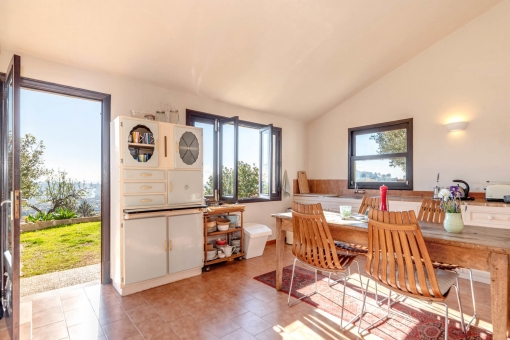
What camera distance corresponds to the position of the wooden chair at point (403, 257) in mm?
1615

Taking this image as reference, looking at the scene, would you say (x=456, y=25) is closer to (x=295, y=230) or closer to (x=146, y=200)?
(x=295, y=230)

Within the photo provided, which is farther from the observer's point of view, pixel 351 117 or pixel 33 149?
pixel 351 117

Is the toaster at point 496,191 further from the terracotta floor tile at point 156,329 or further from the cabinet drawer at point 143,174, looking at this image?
the cabinet drawer at point 143,174

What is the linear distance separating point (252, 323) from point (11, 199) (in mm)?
2125

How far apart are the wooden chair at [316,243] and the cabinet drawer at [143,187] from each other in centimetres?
158

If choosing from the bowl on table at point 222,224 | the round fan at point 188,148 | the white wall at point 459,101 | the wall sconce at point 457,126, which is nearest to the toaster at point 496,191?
the white wall at point 459,101

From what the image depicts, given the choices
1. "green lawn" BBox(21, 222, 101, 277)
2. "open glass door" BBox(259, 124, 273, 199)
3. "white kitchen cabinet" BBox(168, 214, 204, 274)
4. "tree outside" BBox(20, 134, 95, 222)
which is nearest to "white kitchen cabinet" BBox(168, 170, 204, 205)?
"white kitchen cabinet" BBox(168, 214, 204, 274)

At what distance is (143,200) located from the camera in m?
2.82

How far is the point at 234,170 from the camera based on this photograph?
3.87 metres

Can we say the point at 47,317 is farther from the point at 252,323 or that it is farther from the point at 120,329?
the point at 252,323

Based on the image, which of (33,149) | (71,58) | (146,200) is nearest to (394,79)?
(146,200)

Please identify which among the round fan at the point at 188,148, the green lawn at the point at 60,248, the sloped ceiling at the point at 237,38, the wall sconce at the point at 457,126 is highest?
the sloped ceiling at the point at 237,38

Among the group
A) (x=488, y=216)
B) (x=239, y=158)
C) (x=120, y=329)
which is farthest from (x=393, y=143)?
(x=120, y=329)

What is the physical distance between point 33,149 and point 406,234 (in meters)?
5.60
